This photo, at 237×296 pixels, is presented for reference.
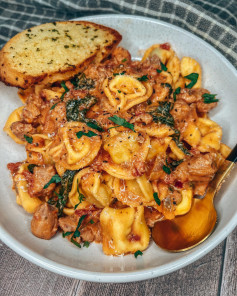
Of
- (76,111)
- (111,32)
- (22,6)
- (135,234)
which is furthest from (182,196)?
(22,6)

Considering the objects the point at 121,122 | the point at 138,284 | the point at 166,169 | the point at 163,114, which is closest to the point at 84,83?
the point at 121,122

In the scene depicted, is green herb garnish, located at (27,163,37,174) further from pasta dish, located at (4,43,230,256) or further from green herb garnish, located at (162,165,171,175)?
green herb garnish, located at (162,165,171,175)

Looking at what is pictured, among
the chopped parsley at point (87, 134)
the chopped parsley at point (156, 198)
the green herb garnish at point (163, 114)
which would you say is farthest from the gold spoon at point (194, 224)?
the chopped parsley at point (87, 134)

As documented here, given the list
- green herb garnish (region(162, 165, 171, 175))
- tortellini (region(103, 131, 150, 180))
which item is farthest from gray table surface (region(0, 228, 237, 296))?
tortellini (region(103, 131, 150, 180))

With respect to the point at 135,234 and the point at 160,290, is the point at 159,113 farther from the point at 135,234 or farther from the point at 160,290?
the point at 160,290

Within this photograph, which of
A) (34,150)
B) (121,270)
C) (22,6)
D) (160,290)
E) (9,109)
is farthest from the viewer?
(22,6)

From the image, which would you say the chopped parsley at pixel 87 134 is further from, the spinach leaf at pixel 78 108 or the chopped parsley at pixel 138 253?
the chopped parsley at pixel 138 253
